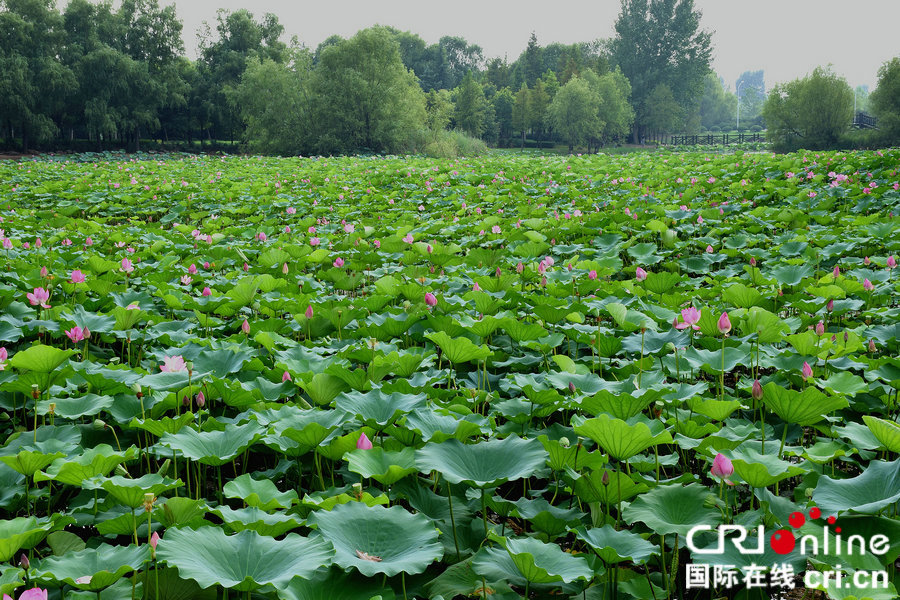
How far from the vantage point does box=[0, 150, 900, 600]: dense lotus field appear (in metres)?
1.27

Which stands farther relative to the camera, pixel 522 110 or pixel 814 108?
pixel 522 110

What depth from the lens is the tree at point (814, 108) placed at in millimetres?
27797

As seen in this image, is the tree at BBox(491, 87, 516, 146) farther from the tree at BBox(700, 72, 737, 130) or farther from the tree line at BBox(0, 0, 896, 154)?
the tree at BBox(700, 72, 737, 130)

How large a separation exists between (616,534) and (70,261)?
4679mm

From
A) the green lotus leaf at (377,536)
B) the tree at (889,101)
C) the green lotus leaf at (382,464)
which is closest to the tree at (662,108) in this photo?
the tree at (889,101)

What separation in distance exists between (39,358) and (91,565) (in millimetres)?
1056

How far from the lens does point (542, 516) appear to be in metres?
1.49

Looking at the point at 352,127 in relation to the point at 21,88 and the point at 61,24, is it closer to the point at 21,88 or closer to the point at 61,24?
the point at 21,88

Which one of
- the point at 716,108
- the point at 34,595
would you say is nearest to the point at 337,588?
the point at 34,595

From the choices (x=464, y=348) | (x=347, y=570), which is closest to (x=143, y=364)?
(x=464, y=348)

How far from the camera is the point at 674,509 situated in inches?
56.5

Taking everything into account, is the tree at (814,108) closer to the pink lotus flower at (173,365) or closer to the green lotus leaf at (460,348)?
the green lotus leaf at (460,348)

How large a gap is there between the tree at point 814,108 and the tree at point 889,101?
136 cm

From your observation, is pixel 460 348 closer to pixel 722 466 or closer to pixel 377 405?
pixel 377 405
